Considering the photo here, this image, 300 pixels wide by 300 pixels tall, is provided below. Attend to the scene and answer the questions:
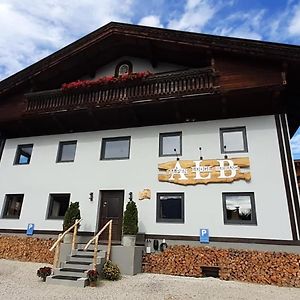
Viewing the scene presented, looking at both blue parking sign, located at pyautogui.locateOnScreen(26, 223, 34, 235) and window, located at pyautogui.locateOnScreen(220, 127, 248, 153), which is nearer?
window, located at pyautogui.locateOnScreen(220, 127, 248, 153)

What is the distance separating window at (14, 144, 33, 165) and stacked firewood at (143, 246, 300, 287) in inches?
296

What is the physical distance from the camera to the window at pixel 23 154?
42.1 feet

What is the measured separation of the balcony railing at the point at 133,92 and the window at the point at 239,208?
148 inches

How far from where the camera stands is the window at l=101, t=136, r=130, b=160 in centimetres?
1135

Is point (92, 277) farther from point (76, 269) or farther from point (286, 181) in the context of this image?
point (286, 181)

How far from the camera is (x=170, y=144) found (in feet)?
35.8

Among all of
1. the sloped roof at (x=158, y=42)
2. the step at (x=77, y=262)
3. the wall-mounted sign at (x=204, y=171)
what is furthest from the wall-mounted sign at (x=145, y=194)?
the sloped roof at (x=158, y=42)

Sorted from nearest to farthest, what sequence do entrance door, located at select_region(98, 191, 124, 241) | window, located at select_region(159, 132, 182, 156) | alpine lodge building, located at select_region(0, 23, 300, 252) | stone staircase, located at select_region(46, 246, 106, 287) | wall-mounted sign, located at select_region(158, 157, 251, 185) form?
1. stone staircase, located at select_region(46, 246, 106, 287)
2. alpine lodge building, located at select_region(0, 23, 300, 252)
3. wall-mounted sign, located at select_region(158, 157, 251, 185)
4. entrance door, located at select_region(98, 191, 124, 241)
5. window, located at select_region(159, 132, 182, 156)

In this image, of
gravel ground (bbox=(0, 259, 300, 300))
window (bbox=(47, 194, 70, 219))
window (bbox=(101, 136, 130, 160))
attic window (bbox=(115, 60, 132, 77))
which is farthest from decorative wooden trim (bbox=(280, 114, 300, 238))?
window (bbox=(47, 194, 70, 219))

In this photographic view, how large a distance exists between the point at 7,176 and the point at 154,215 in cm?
733

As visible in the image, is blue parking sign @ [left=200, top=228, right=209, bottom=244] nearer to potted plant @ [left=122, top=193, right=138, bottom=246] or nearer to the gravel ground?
the gravel ground

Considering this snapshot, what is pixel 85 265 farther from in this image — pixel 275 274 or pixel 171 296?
pixel 275 274

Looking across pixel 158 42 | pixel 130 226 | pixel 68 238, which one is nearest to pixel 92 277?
pixel 130 226

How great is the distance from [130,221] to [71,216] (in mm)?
2344
